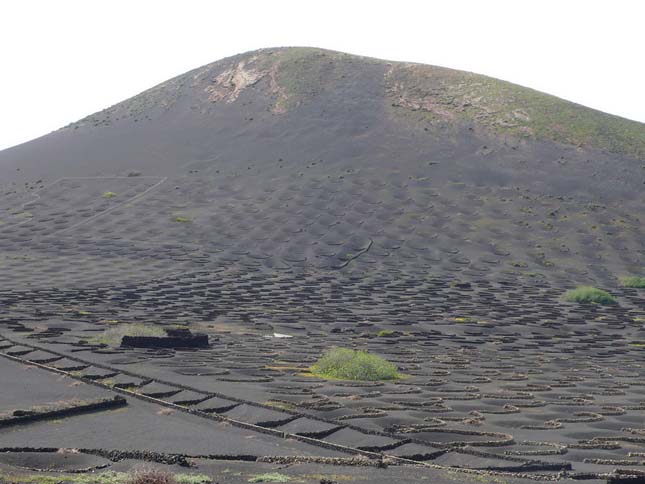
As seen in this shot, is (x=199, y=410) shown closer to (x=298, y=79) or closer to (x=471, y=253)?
(x=471, y=253)

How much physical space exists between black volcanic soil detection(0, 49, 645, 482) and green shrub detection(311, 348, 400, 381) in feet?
1.88

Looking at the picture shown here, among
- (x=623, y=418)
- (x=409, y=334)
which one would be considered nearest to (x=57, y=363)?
(x=623, y=418)

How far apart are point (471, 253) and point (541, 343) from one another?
103 feet

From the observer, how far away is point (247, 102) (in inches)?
4220

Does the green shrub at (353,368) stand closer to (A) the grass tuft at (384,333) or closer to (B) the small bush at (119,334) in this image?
(B) the small bush at (119,334)

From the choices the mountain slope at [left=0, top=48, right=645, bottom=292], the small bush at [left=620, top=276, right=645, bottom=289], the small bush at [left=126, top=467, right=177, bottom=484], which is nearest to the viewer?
the small bush at [left=126, top=467, right=177, bottom=484]

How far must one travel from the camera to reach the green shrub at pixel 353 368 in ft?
71.1

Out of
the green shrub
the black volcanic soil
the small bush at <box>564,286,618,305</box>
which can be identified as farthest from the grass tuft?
the small bush at <box>564,286,618,305</box>

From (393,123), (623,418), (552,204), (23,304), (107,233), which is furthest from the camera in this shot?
(393,123)

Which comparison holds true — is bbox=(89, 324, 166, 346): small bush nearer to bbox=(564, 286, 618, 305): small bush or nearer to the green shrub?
the green shrub

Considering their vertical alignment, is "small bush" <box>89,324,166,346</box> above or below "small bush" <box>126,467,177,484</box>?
below

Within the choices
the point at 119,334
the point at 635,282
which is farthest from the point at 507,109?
the point at 119,334

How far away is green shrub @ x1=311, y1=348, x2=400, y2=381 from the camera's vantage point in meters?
21.7

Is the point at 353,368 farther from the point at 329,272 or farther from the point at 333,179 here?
the point at 333,179
